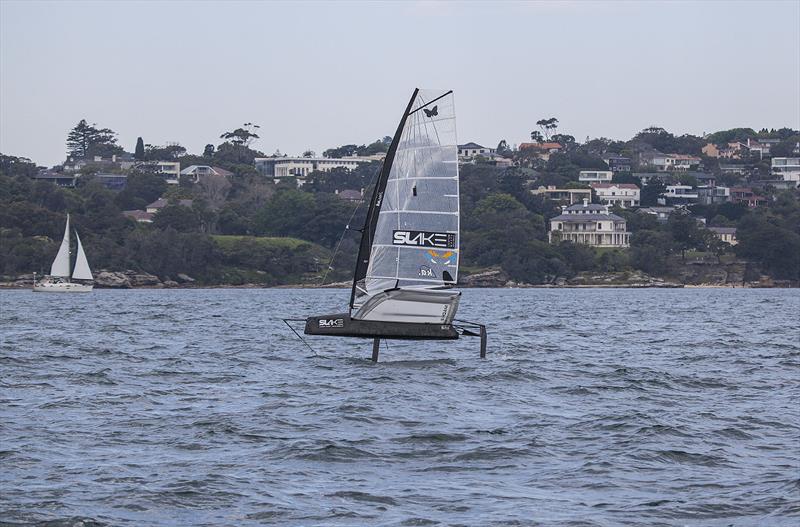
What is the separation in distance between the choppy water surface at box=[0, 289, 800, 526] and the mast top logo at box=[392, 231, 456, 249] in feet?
10.9

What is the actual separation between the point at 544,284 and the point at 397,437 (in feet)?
483

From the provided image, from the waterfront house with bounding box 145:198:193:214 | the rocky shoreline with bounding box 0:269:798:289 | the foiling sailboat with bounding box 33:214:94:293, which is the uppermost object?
the waterfront house with bounding box 145:198:193:214

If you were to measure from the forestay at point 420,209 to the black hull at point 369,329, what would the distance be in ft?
4.38

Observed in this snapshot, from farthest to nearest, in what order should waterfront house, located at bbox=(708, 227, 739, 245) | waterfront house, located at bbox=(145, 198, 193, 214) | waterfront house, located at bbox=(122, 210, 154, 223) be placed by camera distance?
waterfront house, located at bbox=(145, 198, 193, 214)
waterfront house, located at bbox=(708, 227, 739, 245)
waterfront house, located at bbox=(122, 210, 154, 223)

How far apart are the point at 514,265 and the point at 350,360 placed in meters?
129

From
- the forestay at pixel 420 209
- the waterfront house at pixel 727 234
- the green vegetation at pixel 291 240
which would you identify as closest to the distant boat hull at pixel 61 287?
the green vegetation at pixel 291 240

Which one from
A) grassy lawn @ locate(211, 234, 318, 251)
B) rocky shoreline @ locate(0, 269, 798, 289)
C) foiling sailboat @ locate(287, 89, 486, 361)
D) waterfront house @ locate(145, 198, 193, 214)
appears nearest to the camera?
foiling sailboat @ locate(287, 89, 486, 361)

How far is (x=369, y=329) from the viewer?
1224 inches

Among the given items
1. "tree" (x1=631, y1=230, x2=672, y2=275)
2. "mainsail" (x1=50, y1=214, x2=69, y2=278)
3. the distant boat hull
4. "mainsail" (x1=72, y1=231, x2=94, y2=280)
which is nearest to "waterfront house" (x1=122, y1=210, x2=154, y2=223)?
the distant boat hull

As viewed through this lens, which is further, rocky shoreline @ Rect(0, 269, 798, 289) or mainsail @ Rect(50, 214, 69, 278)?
rocky shoreline @ Rect(0, 269, 798, 289)

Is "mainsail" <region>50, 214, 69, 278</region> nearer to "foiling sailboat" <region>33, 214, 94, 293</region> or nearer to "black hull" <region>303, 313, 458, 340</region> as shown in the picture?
"foiling sailboat" <region>33, 214, 94, 293</region>

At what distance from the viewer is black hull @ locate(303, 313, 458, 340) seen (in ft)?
102

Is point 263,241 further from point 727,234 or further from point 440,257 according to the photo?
point 440,257

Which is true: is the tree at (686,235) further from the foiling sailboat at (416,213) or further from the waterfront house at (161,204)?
the foiling sailboat at (416,213)
